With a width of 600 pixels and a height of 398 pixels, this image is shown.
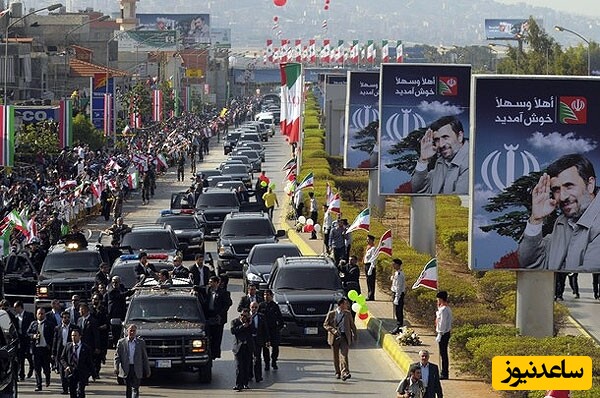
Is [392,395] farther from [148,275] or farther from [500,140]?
[148,275]

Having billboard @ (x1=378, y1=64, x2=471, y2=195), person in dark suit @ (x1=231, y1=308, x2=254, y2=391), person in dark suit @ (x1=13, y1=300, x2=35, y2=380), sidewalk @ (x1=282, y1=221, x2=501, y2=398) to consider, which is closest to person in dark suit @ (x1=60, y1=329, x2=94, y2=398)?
person in dark suit @ (x1=13, y1=300, x2=35, y2=380)

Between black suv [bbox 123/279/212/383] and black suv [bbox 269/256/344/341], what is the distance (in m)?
3.07

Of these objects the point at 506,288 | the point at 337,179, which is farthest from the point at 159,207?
the point at 506,288

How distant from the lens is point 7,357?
18359mm

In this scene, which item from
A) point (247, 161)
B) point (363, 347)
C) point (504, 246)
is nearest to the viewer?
point (504, 246)

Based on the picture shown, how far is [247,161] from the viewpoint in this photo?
241 feet

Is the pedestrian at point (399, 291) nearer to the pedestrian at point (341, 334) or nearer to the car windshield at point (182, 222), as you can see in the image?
the pedestrian at point (341, 334)

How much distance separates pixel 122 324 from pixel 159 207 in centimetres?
3609

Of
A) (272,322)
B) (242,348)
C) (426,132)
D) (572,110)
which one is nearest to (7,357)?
(242,348)

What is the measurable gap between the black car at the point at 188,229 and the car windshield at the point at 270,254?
7.60 m

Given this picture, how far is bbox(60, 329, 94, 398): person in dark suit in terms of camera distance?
22031mm

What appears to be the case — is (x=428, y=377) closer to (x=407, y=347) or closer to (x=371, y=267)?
(x=407, y=347)

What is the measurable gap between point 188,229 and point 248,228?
2.96m

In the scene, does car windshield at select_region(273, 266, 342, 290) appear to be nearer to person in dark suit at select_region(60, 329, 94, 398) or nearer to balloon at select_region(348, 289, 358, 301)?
balloon at select_region(348, 289, 358, 301)
